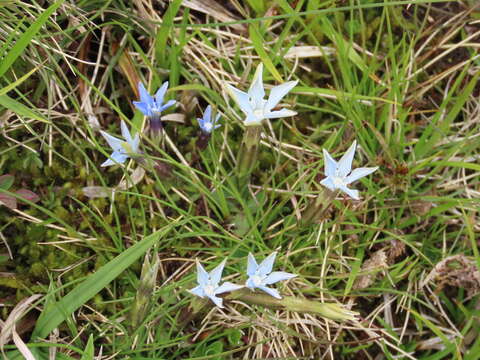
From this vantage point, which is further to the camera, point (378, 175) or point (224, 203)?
point (378, 175)

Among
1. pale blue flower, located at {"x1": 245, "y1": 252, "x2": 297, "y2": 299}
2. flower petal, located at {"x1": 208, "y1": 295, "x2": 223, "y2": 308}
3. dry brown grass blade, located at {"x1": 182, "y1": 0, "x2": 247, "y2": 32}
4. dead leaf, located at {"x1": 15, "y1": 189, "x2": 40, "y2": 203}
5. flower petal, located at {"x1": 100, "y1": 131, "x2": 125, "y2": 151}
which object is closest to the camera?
flower petal, located at {"x1": 208, "y1": 295, "x2": 223, "y2": 308}

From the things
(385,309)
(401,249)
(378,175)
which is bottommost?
(385,309)

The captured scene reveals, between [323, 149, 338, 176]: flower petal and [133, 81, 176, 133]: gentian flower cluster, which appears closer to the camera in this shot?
[323, 149, 338, 176]: flower petal

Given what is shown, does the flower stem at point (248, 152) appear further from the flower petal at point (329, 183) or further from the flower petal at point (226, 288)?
the flower petal at point (226, 288)

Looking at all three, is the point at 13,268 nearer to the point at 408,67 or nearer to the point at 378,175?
the point at 378,175

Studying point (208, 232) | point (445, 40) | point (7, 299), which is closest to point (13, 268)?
point (7, 299)

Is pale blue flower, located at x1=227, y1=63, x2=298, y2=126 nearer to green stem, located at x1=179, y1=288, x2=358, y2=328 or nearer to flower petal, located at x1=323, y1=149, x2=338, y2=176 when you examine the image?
flower petal, located at x1=323, y1=149, x2=338, y2=176

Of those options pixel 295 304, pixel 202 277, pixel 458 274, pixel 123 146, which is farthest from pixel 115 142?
pixel 458 274

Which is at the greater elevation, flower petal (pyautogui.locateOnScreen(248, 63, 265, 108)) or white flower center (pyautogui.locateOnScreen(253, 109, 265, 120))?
flower petal (pyautogui.locateOnScreen(248, 63, 265, 108))

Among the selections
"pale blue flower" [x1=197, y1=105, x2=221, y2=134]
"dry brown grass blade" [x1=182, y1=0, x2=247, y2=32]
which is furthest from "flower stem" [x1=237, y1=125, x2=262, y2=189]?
"dry brown grass blade" [x1=182, y1=0, x2=247, y2=32]
